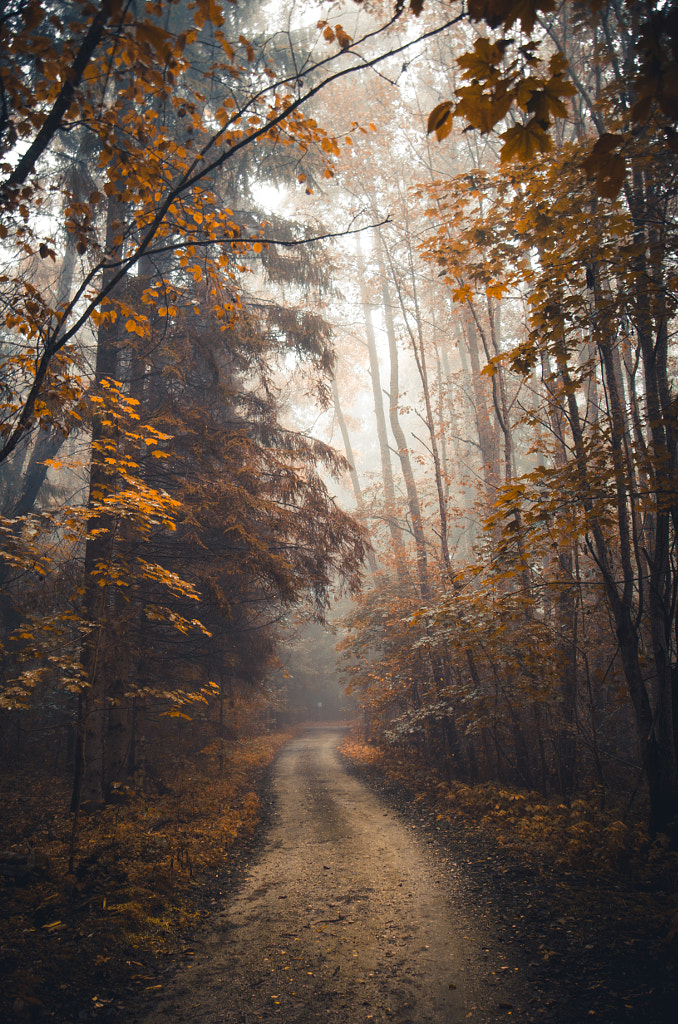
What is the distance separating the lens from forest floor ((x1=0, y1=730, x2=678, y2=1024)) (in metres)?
3.04

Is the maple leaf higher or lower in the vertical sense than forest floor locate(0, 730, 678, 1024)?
higher

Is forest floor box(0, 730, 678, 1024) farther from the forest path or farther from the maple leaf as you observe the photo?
the maple leaf

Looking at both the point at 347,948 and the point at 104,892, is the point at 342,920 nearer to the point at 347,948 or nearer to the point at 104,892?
the point at 347,948

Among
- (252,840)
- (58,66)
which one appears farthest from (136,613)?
(58,66)

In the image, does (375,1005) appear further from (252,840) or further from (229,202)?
(229,202)

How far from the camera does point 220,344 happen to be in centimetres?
873

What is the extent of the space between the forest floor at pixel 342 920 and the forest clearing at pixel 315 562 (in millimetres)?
34

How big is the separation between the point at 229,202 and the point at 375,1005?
511 inches

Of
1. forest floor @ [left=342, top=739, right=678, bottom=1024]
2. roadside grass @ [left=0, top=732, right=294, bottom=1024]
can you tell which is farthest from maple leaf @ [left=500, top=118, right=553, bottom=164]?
roadside grass @ [left=0, top=732, right=294, bottom=1024]

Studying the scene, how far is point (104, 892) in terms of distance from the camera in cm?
421

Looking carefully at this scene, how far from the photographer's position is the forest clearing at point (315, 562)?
292 cm

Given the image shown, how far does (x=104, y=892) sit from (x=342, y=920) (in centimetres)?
208

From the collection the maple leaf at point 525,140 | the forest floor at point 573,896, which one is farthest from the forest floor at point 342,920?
the maple leaf at point 525,140

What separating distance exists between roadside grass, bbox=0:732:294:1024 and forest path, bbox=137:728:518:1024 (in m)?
0.35
